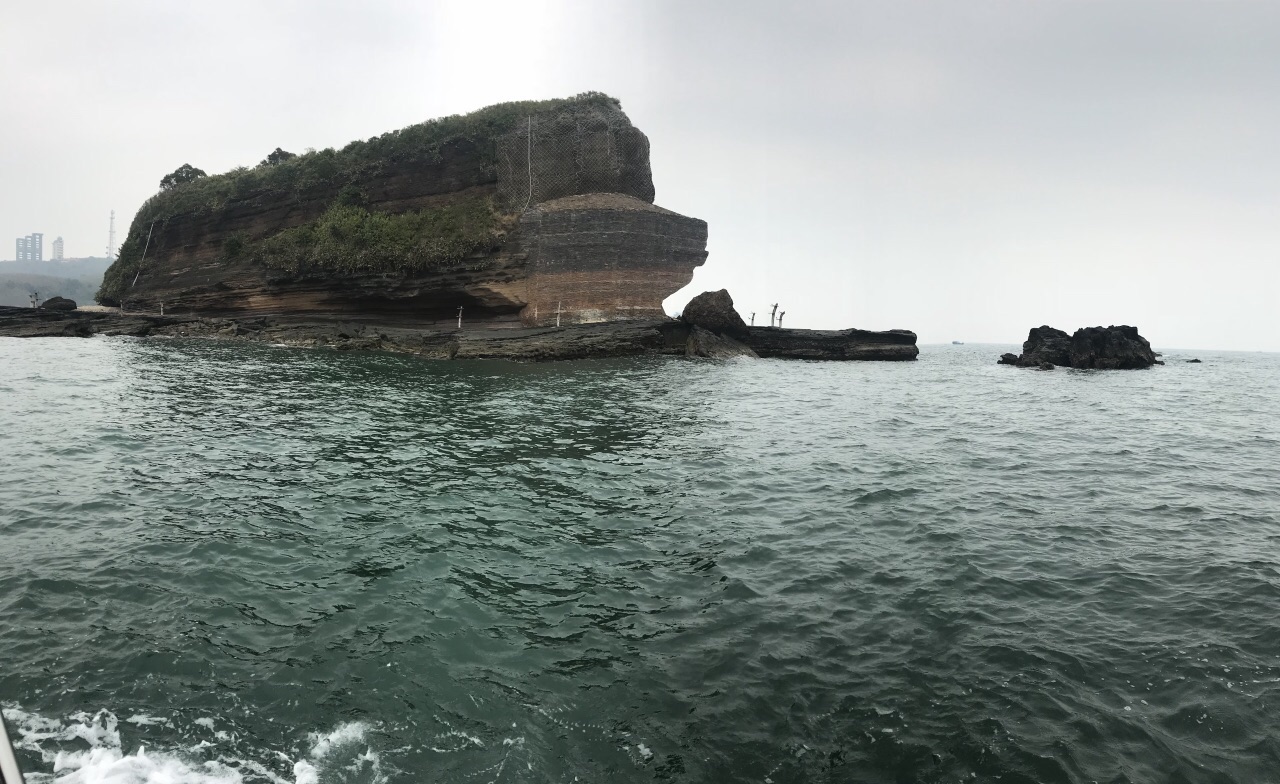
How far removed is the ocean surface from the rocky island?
1068 inches

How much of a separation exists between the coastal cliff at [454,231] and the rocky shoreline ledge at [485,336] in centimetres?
264

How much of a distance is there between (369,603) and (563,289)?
128 feet

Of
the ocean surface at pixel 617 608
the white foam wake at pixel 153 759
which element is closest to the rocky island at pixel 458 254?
the ocean surface at pixel 617 608

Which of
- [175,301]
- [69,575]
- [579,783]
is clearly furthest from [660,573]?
[175,301]

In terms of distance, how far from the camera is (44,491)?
35.1ft

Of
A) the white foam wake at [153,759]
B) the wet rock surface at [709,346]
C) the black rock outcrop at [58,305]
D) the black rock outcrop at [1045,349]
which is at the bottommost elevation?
the white foam wake at [153,759]

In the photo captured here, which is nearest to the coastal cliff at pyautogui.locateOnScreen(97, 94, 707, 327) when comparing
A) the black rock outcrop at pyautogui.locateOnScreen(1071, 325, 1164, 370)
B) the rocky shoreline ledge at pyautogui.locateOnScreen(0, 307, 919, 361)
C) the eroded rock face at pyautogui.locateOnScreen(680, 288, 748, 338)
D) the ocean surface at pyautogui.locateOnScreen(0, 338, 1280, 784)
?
the rocky shoreline ledge at pyautogui.locateOnScreen(0, 307, 919, 361)

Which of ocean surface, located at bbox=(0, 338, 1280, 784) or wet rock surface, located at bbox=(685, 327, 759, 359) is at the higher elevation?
wet rock surface, located at bbox=(685, 327, 759, 359)

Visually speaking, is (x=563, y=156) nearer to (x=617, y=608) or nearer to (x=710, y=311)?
(x=710, y=311)

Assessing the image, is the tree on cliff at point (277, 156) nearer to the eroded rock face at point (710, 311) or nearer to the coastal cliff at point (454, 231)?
the coastal cliff at point (454, 231)

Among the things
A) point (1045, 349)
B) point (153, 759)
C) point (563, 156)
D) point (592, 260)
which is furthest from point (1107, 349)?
point (153, 759)

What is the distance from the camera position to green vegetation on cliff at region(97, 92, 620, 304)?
47.6 m

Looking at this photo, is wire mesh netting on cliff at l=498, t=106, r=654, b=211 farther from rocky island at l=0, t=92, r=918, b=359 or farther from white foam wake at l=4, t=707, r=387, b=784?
white foam wake at l=4, t=707, r=387, b=784

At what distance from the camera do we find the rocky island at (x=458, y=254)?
149ft
